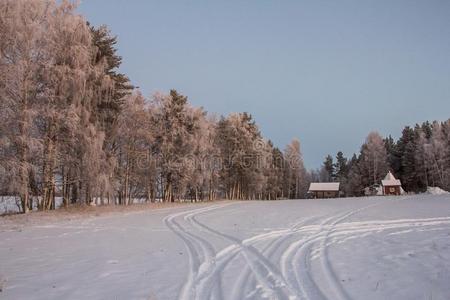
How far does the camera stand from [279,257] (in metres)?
9.24

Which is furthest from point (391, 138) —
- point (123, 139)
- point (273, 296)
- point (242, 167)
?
point (273, 296)

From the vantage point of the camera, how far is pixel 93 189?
2536 centimetres

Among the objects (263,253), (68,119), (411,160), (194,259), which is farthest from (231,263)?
(411,160)

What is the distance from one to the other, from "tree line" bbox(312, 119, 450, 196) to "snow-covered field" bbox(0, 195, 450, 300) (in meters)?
52.0

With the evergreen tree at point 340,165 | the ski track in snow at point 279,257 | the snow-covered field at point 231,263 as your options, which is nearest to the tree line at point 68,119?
the snow-covered field at point 231,263

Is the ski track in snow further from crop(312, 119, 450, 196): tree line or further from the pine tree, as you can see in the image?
the pine tree

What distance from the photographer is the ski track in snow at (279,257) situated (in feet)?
20.9

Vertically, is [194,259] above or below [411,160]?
below

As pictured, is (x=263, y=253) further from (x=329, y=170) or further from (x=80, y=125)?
(x=329, y=170)

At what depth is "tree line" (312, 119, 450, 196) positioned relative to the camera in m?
59.8

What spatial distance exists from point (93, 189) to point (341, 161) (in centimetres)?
8939

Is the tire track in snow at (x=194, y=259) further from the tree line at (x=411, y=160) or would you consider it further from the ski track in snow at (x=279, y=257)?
the tree line at (x=411, y=160)

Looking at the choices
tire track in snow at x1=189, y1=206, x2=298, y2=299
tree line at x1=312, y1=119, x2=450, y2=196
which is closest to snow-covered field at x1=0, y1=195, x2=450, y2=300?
tire track in snow at x1=189, y1=206, x2=298, y2=299

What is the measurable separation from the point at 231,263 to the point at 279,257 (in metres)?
1.33
